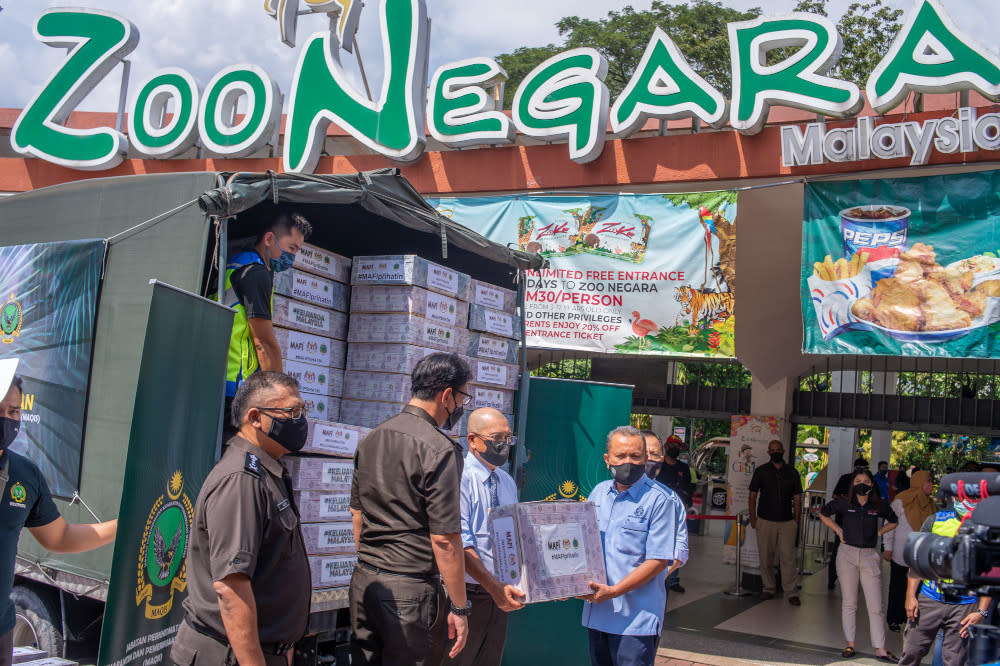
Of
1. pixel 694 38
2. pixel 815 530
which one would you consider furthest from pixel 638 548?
pixel 694 38

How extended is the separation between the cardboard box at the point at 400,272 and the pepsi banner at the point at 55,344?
166 centimetres

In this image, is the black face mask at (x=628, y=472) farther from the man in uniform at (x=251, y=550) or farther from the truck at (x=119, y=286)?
the man in uniform at (x=251, y=550)

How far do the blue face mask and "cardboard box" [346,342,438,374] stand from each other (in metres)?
0.94

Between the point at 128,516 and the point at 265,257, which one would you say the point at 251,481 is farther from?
the point at 265,257

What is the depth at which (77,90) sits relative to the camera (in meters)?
12.2

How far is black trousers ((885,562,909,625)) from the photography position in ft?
32.6

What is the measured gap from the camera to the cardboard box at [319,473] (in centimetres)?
509

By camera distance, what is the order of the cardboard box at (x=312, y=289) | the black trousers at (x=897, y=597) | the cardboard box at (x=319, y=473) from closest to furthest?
the cardboard box at (x=319, y=473)
the cardboard box at (x=312, y=289)
the black trousers at (x=897, y=597)

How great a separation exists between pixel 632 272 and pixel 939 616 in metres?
4.41

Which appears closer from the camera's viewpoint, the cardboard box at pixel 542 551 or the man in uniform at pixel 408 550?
the man in uniform at pixel 408 550

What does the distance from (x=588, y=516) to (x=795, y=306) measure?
7.02 metres

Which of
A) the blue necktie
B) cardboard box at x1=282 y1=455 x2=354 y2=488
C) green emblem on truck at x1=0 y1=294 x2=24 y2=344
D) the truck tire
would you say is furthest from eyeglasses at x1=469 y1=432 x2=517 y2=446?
green emblem on truck at x1=0 y1=294 x2=24 y2=344

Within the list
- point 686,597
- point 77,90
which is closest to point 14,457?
point 686,597

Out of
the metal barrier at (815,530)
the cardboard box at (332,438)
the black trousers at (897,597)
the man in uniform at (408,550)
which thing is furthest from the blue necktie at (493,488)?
the metal barrier at (815,530)
